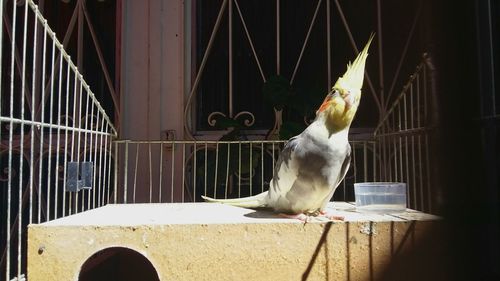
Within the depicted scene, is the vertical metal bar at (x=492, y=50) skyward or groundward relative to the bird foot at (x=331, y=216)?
skyward

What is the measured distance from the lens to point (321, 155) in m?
1.35

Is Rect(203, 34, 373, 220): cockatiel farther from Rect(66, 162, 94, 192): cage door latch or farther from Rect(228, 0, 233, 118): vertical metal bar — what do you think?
Rect(228, 0, 233, 118): vertical metal bar

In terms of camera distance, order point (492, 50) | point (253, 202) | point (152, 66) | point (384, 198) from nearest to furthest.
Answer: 1. point (384, 198)
2. point (253, 202)
3. point (492, 50)
4. point (152, 66)

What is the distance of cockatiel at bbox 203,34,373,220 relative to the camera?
135cm

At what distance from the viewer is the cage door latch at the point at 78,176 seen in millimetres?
1524

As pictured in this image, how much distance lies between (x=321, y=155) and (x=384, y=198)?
33cm

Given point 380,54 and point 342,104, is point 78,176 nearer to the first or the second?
point 342,104

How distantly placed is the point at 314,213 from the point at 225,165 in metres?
0.92

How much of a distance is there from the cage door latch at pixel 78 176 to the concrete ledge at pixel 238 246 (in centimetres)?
32

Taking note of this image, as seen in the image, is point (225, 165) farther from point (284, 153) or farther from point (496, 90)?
point (496, 90)

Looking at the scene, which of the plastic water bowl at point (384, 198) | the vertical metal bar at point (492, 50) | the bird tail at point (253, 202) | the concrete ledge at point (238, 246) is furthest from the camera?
the vertical metal bar at point (492, 50)

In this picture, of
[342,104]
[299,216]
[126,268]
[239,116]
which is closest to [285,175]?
[299,216]

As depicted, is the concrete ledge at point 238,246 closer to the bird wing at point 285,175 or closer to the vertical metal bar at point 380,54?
the bird wing at point 285,175

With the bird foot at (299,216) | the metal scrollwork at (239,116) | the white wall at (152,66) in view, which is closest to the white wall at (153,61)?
the white wall at (152,66)
